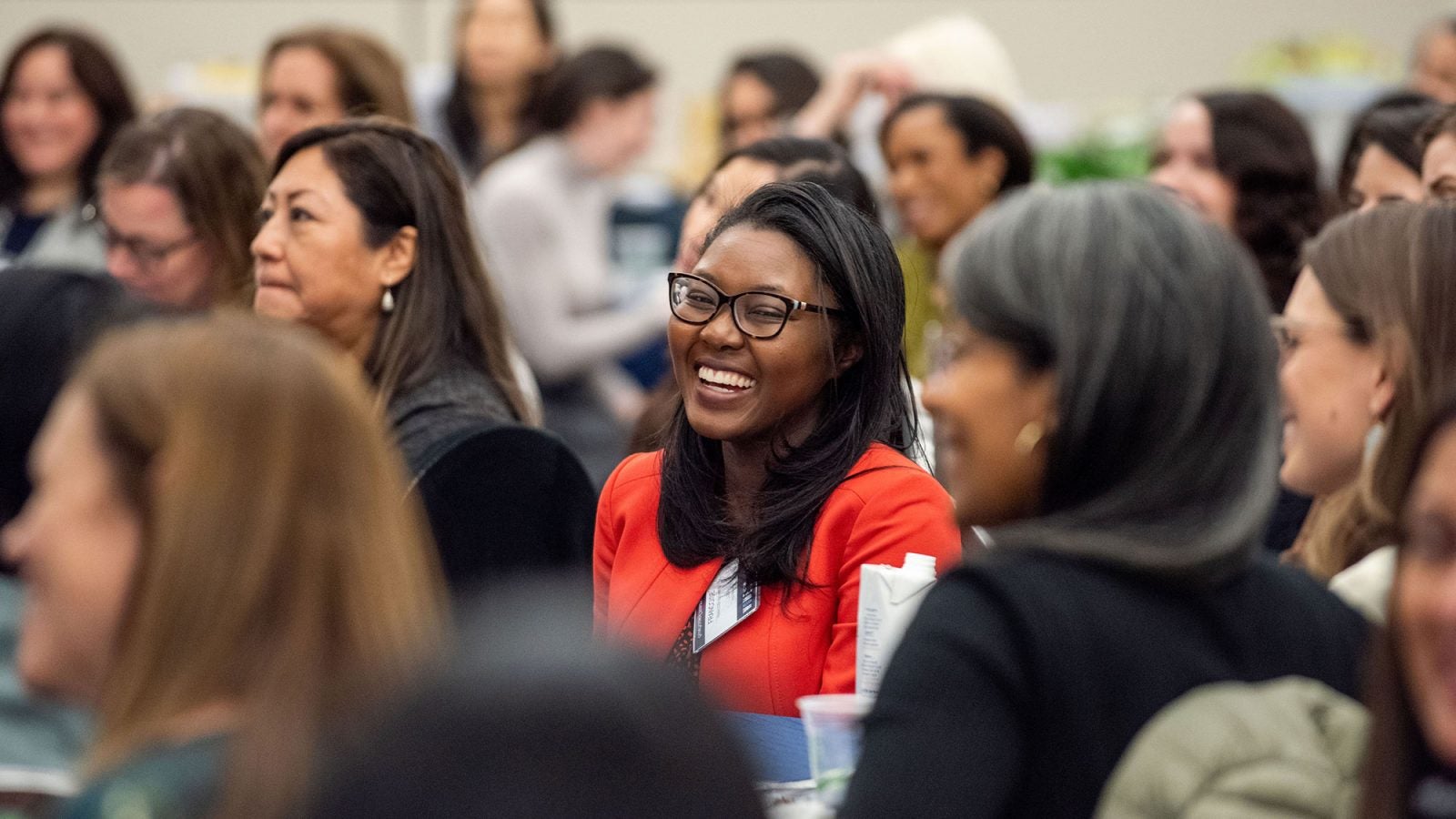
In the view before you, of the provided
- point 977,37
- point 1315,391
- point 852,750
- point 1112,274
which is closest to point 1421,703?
point 1112,274

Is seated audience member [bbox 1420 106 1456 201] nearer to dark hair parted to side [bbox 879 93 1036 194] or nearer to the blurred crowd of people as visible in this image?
the blurred crowd of people

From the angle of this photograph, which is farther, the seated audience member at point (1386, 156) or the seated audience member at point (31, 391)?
the seated audience member at point (1386, 156)

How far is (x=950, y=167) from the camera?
4.45 m

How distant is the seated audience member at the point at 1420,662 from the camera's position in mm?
1315

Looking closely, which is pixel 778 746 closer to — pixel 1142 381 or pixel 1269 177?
pixel 1142 381

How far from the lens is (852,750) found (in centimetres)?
183

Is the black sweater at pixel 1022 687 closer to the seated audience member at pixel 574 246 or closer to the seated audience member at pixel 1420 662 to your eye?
the seated audience member at pixel 1420 662

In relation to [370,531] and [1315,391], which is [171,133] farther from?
[370,531]

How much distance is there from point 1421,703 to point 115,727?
100 centimetres

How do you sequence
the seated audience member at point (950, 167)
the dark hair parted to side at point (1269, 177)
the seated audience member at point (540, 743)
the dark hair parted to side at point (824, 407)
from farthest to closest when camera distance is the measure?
the seated audience member at point (950, 167) < the dark hair parted to side at point (1269, 177) < the dark hair parted to side at point (824, 407) < the seated audience member at point (540, 743)

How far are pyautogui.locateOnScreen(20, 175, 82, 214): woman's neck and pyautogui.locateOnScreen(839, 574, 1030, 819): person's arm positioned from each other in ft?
13.5

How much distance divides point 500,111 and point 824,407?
3899 millimetres

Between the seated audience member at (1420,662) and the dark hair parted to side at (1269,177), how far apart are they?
2.82 m

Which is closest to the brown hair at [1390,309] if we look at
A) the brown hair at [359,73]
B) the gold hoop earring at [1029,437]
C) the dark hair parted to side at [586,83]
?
the gold hoop earring at [1029,437]
